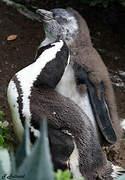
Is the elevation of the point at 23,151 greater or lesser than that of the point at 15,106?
greater

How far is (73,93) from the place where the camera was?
244 cm

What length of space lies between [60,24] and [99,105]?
709mm

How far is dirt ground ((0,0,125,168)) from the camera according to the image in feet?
11.0

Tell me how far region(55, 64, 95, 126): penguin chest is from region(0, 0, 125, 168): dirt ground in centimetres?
55

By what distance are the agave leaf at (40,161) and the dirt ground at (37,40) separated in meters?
1.86

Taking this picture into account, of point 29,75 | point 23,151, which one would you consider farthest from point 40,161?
point 29,75

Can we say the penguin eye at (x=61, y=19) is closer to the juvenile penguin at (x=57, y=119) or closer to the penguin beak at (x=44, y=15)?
the penguin beak at (x=44, y=15)

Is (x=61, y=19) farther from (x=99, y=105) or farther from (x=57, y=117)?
(x=57, y=117)

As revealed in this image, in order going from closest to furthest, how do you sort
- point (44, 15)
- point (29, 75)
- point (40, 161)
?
point (40, 161)
point (29, 75)
point (44, 15)

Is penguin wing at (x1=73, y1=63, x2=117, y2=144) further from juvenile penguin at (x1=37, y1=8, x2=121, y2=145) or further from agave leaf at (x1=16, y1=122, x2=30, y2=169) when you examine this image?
agave leaf at (x1=16, y1=122, x2=30, y2=169)

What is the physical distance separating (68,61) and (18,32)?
1.57 metres

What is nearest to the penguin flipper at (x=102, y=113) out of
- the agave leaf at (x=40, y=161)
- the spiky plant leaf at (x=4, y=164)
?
the spiky plant leaf at (x=4, y=164)

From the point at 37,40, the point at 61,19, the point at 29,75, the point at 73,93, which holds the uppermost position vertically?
the point at 61,19

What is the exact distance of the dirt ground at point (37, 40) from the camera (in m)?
3.35
